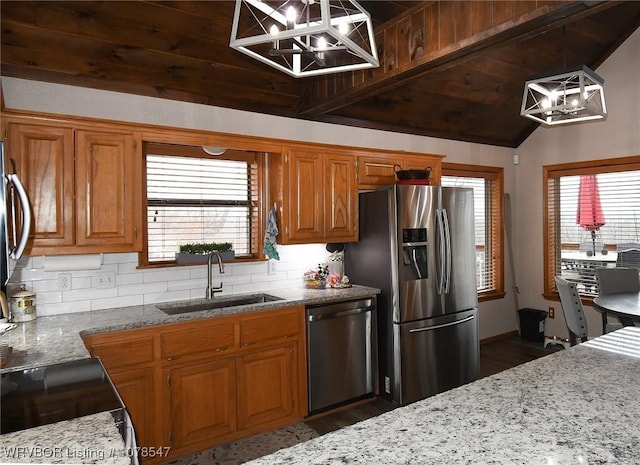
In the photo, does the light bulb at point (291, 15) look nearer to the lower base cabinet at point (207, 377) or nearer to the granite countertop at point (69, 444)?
the granite countertop at point (69, 444)

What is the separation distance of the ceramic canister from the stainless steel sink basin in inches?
30.1

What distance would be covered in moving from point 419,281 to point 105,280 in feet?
7.90

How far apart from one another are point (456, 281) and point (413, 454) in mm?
3037

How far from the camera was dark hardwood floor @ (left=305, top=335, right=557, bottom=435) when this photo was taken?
3252 millimetres

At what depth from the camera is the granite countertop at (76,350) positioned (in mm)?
1080

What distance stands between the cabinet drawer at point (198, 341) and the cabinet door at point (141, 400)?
0.55 ft

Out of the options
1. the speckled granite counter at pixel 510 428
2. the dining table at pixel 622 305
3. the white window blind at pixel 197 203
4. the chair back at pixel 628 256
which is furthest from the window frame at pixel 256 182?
the chair back at pixel 628 256

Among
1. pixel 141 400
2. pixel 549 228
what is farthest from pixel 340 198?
pixel 549 228

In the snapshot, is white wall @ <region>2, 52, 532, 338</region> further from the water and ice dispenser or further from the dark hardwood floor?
the dark hardwood floor

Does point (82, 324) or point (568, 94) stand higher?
point (568, 94)

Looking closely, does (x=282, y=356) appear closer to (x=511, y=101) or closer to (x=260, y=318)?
(x=260, y=318)

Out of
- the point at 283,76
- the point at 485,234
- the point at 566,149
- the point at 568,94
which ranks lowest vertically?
the point at 485,234

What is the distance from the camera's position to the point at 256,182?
376 centimetres

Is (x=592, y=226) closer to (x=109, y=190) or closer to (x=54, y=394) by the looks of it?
(x=109, y=190)
